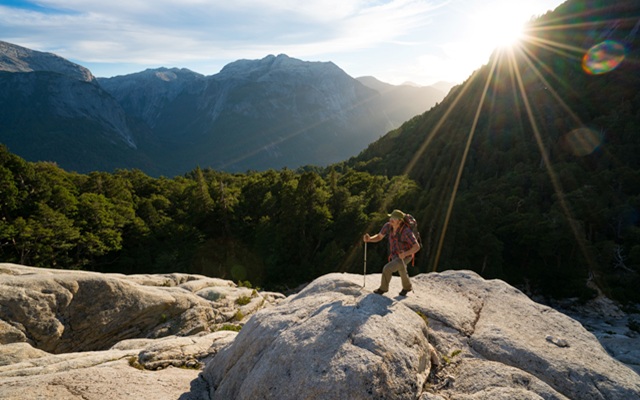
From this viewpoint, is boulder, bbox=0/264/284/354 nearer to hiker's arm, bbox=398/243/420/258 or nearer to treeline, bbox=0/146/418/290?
hiker's arm, bbox=398/243/420/258

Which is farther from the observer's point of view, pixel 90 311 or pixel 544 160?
pixel 544 160

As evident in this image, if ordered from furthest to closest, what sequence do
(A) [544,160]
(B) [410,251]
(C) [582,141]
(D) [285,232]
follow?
(C) [582,141]
(A) [544,160]
(D) [285,232]
(B) [410,251]

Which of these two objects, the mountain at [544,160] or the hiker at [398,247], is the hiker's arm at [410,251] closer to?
the hiker at [398,247]

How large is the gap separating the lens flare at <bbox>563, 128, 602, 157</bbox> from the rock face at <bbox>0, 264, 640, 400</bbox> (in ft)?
Answer: 362

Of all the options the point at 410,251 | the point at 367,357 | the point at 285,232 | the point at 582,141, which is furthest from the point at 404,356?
the point at 582,141

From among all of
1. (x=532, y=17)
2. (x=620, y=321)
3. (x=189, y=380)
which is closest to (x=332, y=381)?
(x=189, y=380)

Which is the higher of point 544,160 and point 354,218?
point 544,160

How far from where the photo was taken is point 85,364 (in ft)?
33.1

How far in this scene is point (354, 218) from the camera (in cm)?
5397

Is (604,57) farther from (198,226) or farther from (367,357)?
(367,357)

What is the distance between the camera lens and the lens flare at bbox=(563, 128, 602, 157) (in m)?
95.1

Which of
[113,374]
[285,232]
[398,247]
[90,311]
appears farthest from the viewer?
[285,232]

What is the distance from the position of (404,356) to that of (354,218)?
46656mm

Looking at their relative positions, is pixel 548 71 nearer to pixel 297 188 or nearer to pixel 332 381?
pixel 297 188
